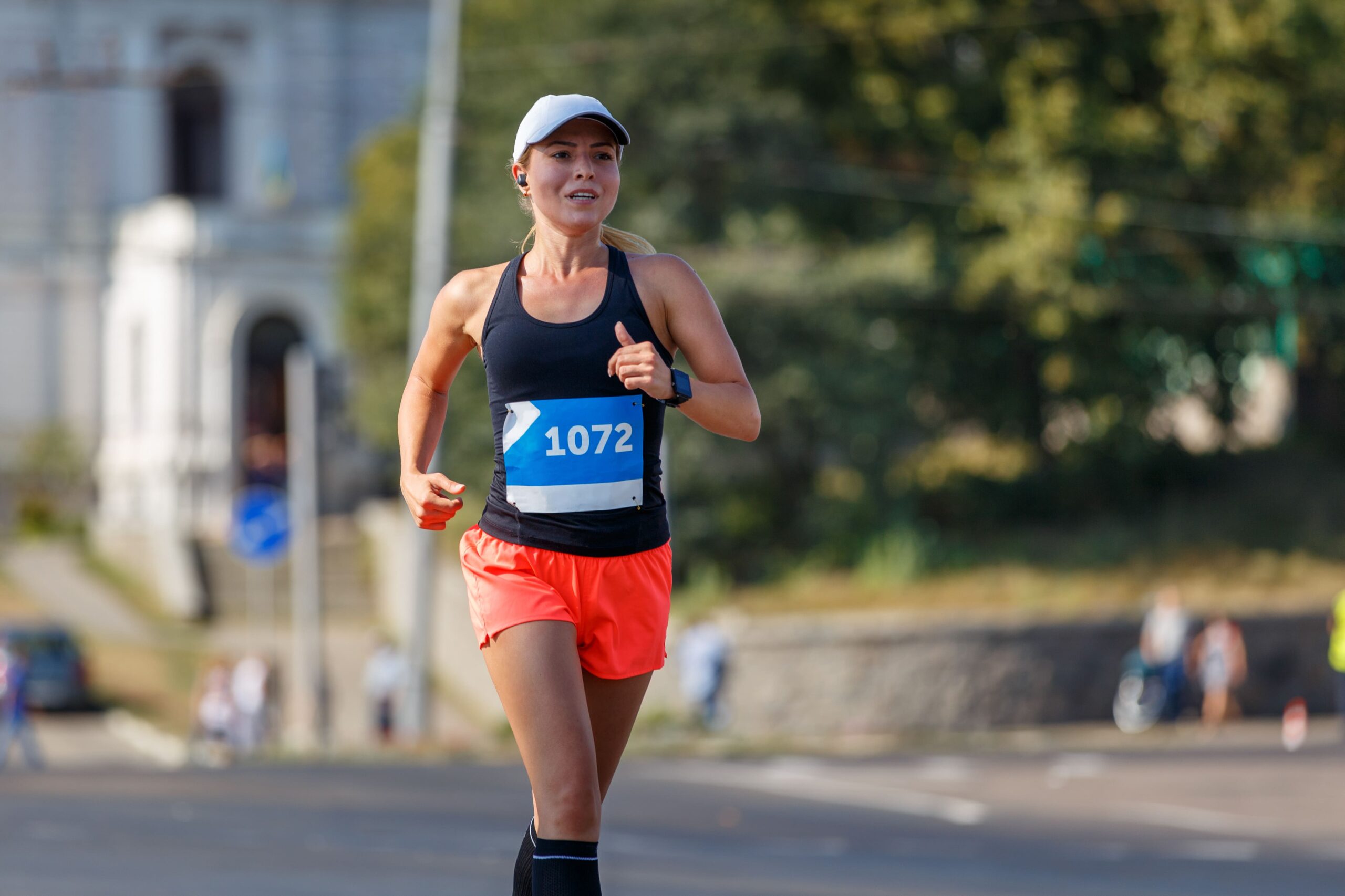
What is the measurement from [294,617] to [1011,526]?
44.9 ft

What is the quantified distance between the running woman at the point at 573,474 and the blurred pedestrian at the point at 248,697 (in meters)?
23.4

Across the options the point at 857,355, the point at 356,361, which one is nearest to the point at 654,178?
the point at 857,355

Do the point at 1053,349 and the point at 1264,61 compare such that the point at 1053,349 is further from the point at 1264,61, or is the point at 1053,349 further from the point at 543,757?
the point at 543,757

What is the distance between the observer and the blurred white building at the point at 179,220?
50.2 metres

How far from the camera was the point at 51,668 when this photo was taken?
1296 inches

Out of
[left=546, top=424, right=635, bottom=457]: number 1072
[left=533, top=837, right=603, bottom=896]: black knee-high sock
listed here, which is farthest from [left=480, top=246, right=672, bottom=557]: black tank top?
[left=533, top=837, right=603, bottom=896]: black knee-high sock

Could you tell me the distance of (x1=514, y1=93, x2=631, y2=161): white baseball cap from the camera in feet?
15.5

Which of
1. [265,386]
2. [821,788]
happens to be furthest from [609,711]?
[265,386]

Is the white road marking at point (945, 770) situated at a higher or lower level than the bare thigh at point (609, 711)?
lower

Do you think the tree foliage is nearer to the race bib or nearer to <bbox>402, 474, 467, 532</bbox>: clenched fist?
<bbox>402, 474, 467, 532</bbox>: clenched fist

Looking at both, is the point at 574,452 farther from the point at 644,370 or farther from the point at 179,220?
the point at 179,220

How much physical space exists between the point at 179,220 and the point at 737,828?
38999mm

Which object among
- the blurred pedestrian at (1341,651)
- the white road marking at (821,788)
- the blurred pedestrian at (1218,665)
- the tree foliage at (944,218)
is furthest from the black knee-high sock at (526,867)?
the tree foliage at (944,218)

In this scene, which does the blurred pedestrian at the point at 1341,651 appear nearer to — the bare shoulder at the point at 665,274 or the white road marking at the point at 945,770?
the white road marking at the point at 945,770
